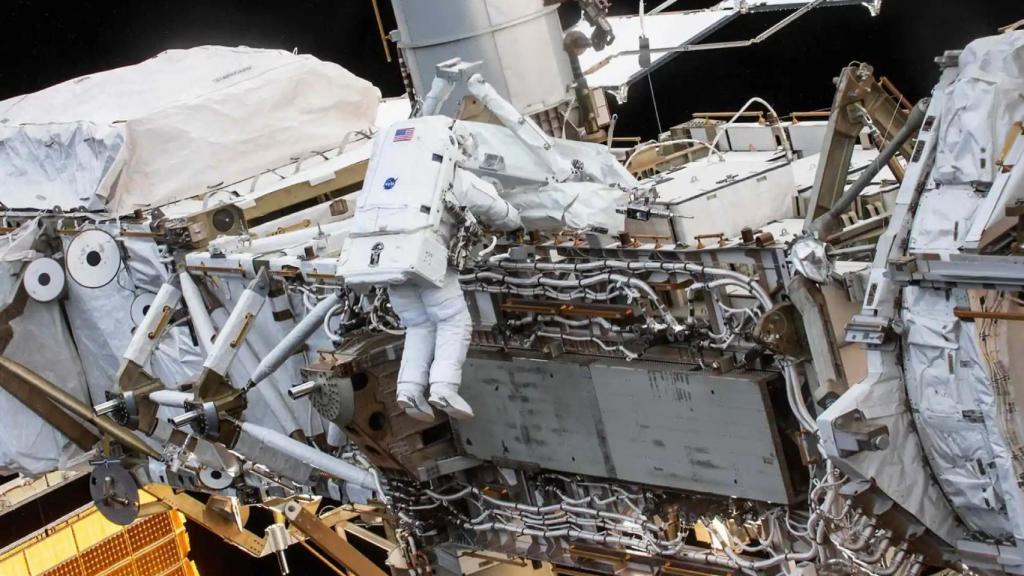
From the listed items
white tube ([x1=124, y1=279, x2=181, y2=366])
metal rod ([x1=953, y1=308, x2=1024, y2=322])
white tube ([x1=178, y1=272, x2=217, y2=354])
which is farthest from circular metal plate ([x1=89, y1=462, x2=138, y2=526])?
metal rod ([x1=953, y1=308, x2=1024, y2=322])

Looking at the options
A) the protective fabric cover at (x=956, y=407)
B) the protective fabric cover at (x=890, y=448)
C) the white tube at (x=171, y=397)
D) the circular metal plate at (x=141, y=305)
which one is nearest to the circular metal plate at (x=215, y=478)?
the white tube at (x=171, y=397)

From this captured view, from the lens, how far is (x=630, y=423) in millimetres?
7832

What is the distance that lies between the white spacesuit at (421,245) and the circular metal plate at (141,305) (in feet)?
11.5

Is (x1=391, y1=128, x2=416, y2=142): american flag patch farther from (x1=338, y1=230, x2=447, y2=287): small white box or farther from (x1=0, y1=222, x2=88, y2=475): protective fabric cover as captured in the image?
(x1=0, y1=222, x2=88, y2=475): protective fabric cover

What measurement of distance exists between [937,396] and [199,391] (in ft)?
14.9

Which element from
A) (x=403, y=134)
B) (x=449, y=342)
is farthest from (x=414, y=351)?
(x=403, y=134)

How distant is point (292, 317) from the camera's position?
380 inches

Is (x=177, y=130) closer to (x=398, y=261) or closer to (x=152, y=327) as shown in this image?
(x=152, y=327)

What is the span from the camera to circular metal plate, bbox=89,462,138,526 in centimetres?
1123

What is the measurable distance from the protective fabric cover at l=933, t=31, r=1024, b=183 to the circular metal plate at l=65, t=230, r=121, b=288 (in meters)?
6.36

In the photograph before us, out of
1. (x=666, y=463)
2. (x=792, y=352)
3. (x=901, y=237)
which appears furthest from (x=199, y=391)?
(x=901, y=237)

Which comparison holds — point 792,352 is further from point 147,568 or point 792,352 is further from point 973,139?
point 147,568

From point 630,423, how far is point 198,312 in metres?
3.32

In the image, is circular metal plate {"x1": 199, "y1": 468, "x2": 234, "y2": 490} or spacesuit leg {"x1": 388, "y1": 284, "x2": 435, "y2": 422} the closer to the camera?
spacesuit leg {"x1": 388, "y1": 284, "x2": 435, "y2": 422}
